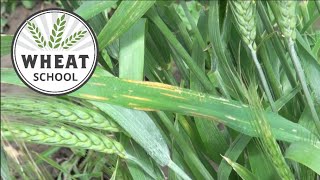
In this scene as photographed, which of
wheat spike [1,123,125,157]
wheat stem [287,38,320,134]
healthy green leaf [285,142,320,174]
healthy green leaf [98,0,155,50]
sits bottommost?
healthy green leaf [285,142,320,174]

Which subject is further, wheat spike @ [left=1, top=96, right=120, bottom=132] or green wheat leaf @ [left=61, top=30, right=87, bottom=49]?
green wheat leaf @ [left=61, top=30, right=87, bottom=49]

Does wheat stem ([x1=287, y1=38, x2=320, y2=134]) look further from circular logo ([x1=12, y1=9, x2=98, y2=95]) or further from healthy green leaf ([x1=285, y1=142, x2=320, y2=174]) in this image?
circular logo ([x1=12, y1=9, x2=98, y2=95])

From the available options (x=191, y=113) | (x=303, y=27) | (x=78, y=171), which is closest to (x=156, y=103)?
(x=191, y=113)

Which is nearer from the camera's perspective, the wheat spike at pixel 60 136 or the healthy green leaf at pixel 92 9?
the wheat spike at pixel 60 136

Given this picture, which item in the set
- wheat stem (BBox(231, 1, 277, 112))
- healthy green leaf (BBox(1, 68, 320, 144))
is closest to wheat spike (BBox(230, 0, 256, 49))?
wheat stem (BBox(231, 1, 277, 112))

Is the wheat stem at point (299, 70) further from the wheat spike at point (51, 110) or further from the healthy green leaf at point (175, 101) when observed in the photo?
the wheat spike at point (51, 110)

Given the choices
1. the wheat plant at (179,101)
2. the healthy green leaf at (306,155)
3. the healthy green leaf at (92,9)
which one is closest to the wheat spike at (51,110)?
the wheat plant at (179,101)

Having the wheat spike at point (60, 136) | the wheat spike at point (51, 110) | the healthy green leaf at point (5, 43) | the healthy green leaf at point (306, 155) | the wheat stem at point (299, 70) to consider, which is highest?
the healthy green leaf at point (5, 43)
